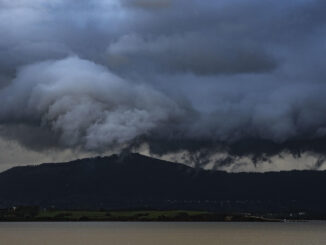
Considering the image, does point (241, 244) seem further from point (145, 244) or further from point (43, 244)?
point (43, 244)

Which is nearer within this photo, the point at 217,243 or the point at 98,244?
the point at 98,244

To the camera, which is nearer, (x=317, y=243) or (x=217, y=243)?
(x=317, y=243)

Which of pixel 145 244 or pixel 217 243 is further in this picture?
pixel 217 243

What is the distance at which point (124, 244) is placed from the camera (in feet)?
528

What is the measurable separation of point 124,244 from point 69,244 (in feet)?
44.4

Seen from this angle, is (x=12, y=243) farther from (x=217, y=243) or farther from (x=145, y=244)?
(x=217, y=243)

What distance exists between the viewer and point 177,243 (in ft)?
555

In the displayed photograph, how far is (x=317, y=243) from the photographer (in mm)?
162875

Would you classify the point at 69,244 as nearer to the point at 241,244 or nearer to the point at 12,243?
the point at 12,243

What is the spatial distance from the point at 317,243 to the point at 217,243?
26.4 meters

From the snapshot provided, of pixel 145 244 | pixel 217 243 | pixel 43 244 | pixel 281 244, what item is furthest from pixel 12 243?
pixel 281 244

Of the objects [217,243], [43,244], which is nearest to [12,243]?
[43,244]

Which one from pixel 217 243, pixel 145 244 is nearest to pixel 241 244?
pixel 217 243

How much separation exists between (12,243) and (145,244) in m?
33.3
